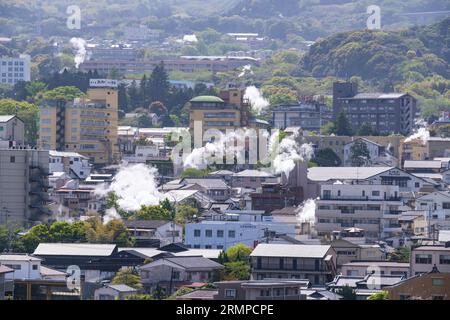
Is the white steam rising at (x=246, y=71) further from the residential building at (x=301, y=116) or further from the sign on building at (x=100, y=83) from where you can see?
the sign on building at (x=100, y=83)

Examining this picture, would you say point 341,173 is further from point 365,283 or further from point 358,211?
point 365,283

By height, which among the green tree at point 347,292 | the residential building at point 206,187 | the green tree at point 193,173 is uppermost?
the green tree at point 193,173

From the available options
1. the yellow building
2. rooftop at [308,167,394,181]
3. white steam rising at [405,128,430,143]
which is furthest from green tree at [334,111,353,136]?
rooftop at [308,167,394,181]

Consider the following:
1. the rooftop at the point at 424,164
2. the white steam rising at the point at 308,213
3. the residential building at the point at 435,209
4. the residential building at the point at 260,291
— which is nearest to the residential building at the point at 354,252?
the residential building at the point at 435,209

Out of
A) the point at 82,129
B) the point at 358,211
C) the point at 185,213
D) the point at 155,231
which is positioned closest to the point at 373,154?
the point at 82,129

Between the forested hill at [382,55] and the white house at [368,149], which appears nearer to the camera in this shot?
the white house at [368,149]
